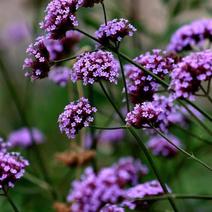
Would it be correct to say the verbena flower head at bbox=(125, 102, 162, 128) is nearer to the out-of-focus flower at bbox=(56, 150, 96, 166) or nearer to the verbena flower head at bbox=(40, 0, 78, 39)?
the verbena flower head at bbox=(40, 0, 78, 39)

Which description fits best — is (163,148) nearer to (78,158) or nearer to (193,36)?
(78,158)

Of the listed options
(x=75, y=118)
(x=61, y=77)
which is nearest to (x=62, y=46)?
(x=61, y=77)

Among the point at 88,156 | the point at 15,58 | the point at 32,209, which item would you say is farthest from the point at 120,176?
the point at 15,58

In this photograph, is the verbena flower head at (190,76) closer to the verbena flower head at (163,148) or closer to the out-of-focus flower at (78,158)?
the out-of-focus flower at (78,158)

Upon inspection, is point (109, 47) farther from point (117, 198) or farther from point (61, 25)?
point (117, 198)

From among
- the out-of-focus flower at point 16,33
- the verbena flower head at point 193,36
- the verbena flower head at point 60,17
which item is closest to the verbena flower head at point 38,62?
the verbena flower head at point 60,17

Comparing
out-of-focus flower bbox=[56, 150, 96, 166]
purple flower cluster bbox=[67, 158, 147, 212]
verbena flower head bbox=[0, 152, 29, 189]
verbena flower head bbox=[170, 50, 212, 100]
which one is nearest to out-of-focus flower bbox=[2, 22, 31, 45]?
out-of-focus flower bbox=[56, 150, 96, 166]
